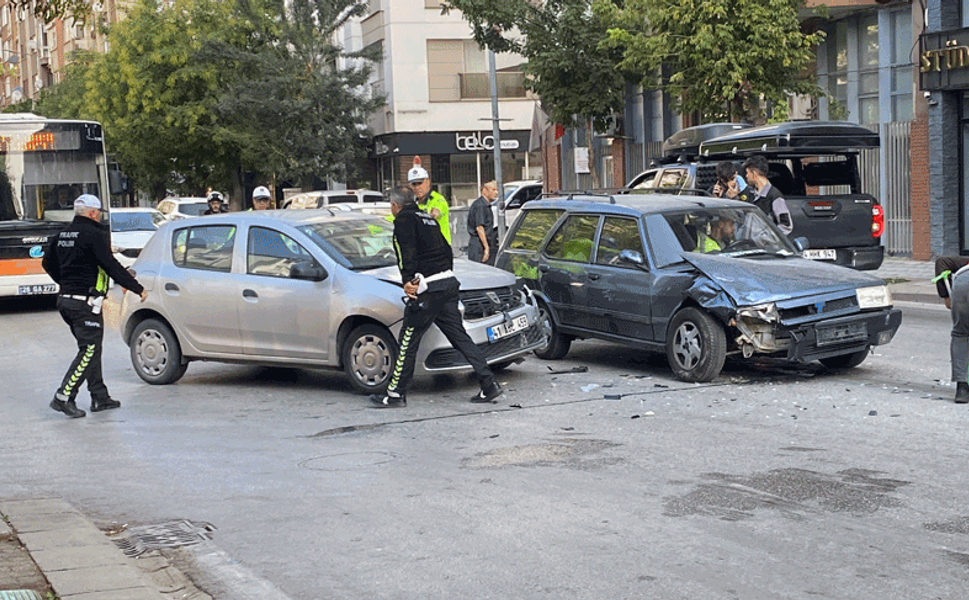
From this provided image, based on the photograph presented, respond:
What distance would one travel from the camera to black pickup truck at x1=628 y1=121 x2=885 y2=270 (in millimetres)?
16484

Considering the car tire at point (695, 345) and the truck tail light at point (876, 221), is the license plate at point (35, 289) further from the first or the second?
the car tire at point (695, 345)

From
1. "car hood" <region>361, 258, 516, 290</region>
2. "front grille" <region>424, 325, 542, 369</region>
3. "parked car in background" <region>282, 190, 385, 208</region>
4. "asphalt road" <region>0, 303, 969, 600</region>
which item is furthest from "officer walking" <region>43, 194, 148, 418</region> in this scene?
"parked car in background" <region>282, 190, 385, 208</region>

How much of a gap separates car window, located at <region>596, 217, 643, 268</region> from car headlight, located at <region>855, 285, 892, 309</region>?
6.10 ft

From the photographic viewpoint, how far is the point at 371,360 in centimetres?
1087

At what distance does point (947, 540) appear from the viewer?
602 cm

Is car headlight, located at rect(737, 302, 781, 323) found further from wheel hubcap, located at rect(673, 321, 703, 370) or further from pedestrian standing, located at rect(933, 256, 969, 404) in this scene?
pedestrian standing, located at rect(933, 256, 969, 404)

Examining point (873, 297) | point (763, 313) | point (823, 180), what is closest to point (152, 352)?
point (763, 313)

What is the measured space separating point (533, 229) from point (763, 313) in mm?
3393

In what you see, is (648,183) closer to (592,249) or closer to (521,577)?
(592,249)

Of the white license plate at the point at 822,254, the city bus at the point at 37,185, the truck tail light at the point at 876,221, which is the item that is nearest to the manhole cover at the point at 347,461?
the white license plate at the point at 822,254

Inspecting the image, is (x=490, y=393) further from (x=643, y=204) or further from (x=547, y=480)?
(x=547, y=480)

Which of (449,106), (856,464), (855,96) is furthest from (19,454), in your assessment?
(449,106)

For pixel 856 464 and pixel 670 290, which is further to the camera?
pixel 670 290

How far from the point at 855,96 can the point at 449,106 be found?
24.1m
